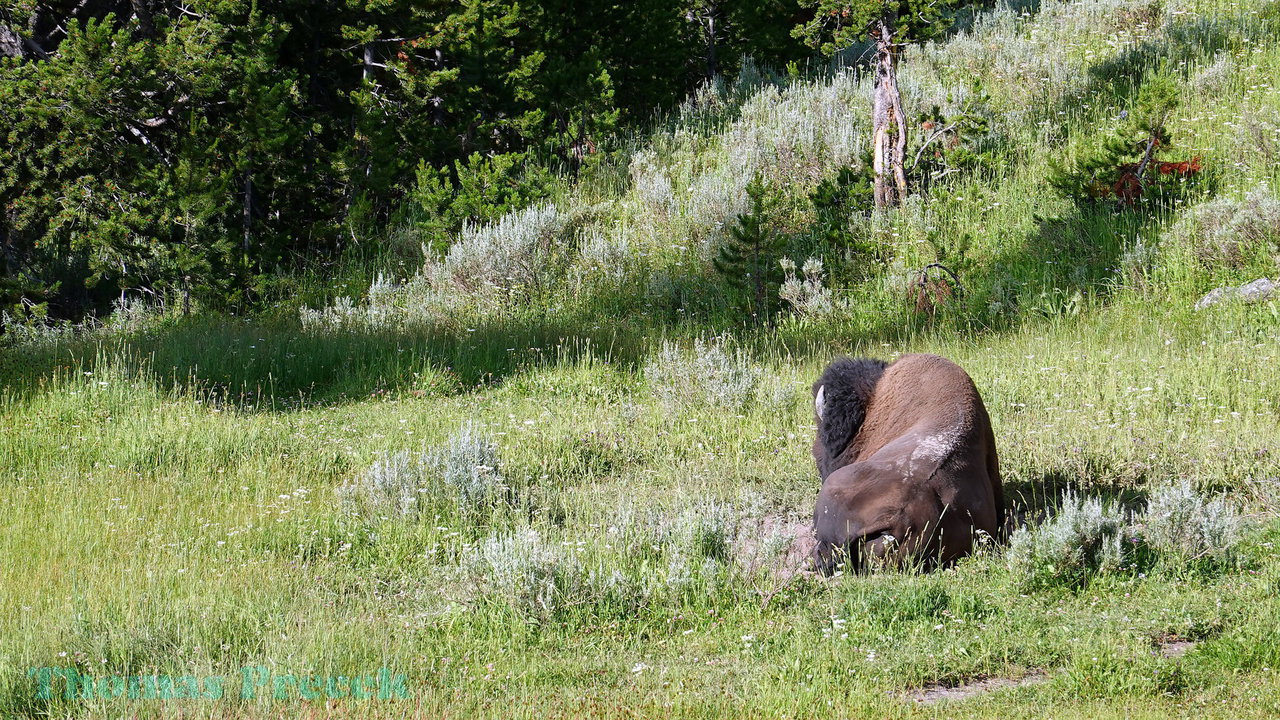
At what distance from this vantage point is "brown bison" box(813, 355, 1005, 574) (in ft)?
16.4

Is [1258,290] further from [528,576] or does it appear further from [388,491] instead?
[528,576]

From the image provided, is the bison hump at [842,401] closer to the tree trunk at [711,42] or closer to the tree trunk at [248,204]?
the tree trunk at [248,204]

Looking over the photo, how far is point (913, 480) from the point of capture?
500 centimetres

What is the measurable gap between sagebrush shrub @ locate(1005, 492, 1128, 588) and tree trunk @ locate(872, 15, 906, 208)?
8637mm

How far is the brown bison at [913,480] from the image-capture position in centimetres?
498

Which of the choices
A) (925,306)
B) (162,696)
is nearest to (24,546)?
(162,696)

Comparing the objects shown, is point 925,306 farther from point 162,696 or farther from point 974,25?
point 974,25

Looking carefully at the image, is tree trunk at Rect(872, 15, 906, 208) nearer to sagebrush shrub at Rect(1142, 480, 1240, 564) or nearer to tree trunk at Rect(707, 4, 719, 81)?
sagebrush shrub at Rect(1142, 480, 1240, 564)

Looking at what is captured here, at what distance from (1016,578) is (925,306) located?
7.00 m

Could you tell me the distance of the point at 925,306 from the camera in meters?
11.5

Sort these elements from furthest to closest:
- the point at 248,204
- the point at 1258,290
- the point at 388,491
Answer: the point at 248,204, the point at 1258,290, the point at 388,491

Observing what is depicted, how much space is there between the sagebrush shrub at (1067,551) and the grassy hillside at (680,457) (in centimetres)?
2

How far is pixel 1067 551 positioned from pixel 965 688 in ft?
4.06

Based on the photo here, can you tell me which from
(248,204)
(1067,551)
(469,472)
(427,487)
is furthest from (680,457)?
→ (248,204)
